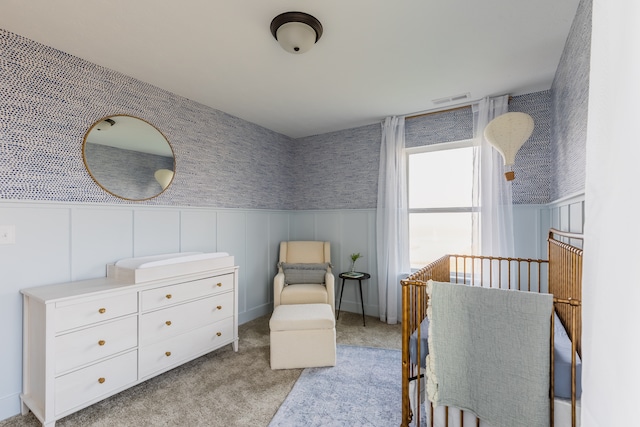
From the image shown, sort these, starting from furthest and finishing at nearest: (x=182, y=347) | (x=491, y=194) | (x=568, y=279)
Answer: (x=491, y=194), (x=182, y=347), (x=568, y=279)

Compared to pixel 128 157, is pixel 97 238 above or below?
below

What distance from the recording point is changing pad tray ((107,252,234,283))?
81.2 inches

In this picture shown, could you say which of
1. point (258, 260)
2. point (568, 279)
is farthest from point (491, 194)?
point (258, 260)

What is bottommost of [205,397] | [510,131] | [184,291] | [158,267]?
[205,397]

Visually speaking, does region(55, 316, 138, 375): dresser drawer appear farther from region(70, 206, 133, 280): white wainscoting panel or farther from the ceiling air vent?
the ceiling air vent

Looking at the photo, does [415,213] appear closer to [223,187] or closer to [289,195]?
[289,195]

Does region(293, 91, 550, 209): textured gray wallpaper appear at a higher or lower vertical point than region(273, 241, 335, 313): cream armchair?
higher

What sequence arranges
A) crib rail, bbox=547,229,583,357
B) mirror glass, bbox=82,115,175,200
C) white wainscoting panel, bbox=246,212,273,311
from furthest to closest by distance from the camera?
white wainscoting panel, bbox=246,212,273,311 → mirror glass, bbox=82,115,175,200 → crib rail, bbox=547,229,583,357

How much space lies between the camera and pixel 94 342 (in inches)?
71.4

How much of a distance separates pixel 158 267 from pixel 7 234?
876 millimetres

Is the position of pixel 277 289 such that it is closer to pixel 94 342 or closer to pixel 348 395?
pixel 348 395

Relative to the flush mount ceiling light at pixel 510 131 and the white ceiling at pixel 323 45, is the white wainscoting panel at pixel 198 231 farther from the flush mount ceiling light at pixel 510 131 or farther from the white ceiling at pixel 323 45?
the flush mount ceiling light at pixel 510 131

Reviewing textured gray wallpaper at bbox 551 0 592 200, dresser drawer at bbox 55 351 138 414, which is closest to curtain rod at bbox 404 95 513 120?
textured gray wallpaper at bbox 551 0 592 200

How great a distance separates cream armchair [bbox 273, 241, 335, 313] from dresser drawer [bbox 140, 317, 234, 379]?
0.63 meters
